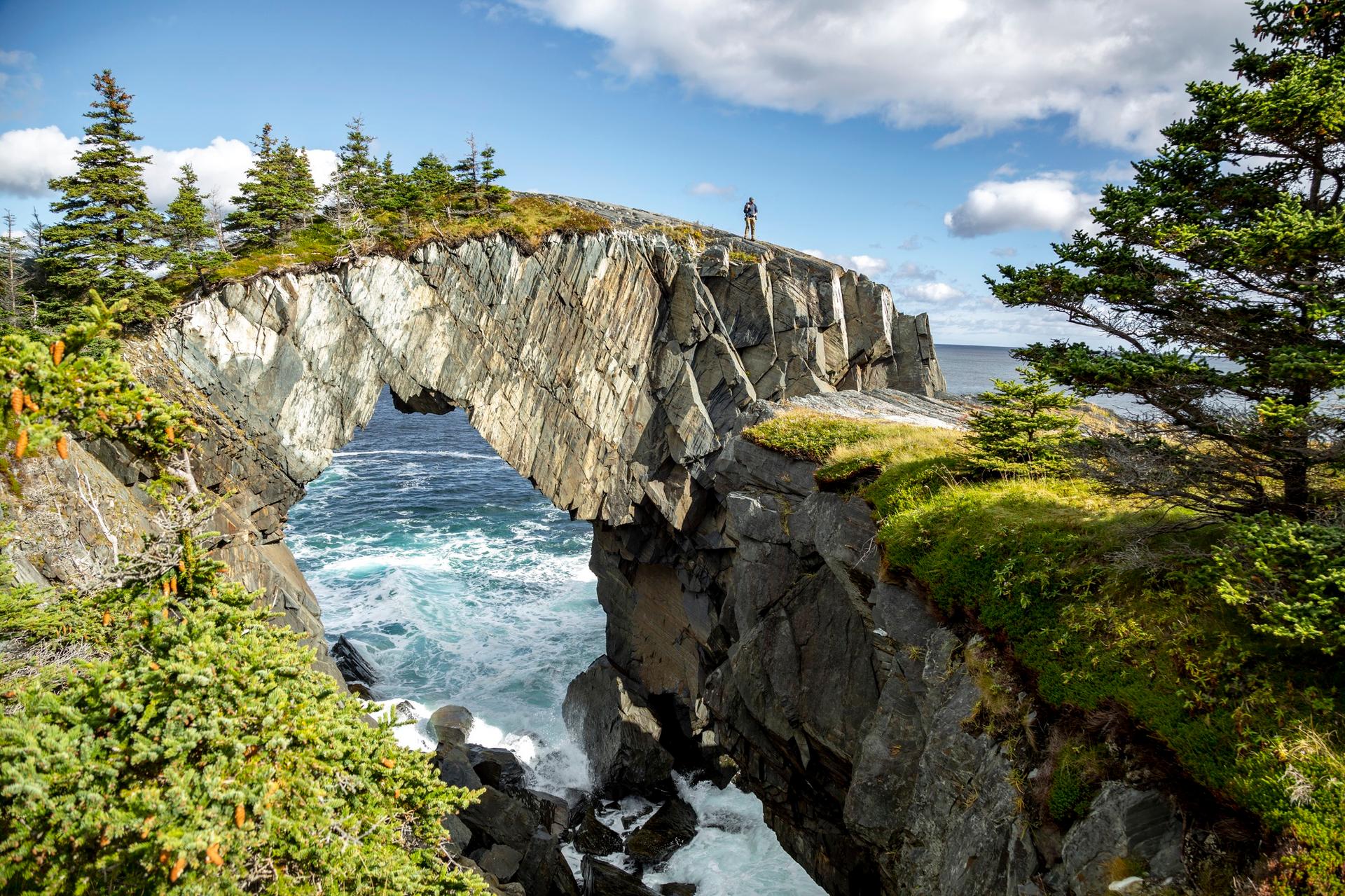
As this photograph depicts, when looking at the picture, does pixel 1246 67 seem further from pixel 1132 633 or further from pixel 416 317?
pixel 416 317

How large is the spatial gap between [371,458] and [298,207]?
44.1 metres

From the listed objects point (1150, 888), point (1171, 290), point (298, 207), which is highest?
point (298, 207)

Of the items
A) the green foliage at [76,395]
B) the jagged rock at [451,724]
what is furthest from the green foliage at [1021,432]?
the jagged rock at [451,724]

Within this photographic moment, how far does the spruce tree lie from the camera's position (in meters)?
27.5

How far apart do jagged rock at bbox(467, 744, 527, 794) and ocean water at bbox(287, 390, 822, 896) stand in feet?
3.51

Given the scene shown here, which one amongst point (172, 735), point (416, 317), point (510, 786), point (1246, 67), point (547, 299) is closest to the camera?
point (172, 735)

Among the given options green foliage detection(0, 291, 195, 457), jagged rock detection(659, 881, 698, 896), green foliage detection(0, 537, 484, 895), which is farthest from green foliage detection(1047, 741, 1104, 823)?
jagged rock detection(659, 881, 698, 896)

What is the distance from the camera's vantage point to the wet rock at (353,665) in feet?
111

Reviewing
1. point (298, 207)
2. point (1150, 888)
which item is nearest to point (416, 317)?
point (298, 207)

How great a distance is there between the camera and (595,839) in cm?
2498

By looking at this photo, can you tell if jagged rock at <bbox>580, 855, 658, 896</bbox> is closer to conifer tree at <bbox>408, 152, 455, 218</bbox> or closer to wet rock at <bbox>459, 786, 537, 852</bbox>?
wet rock at <bbox>459, 786, 537, 852</bbox>

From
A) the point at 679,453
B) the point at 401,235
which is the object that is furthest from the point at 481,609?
the point at 401,235

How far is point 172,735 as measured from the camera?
6.79 metres

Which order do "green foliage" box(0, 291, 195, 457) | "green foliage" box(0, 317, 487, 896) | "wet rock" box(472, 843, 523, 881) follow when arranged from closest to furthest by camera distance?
"green foliage" box(0, 291, 195, 457) < "green foliage" box(0, 317, 487, 896) < "wet rock" box(472, 843, 523, 881)
